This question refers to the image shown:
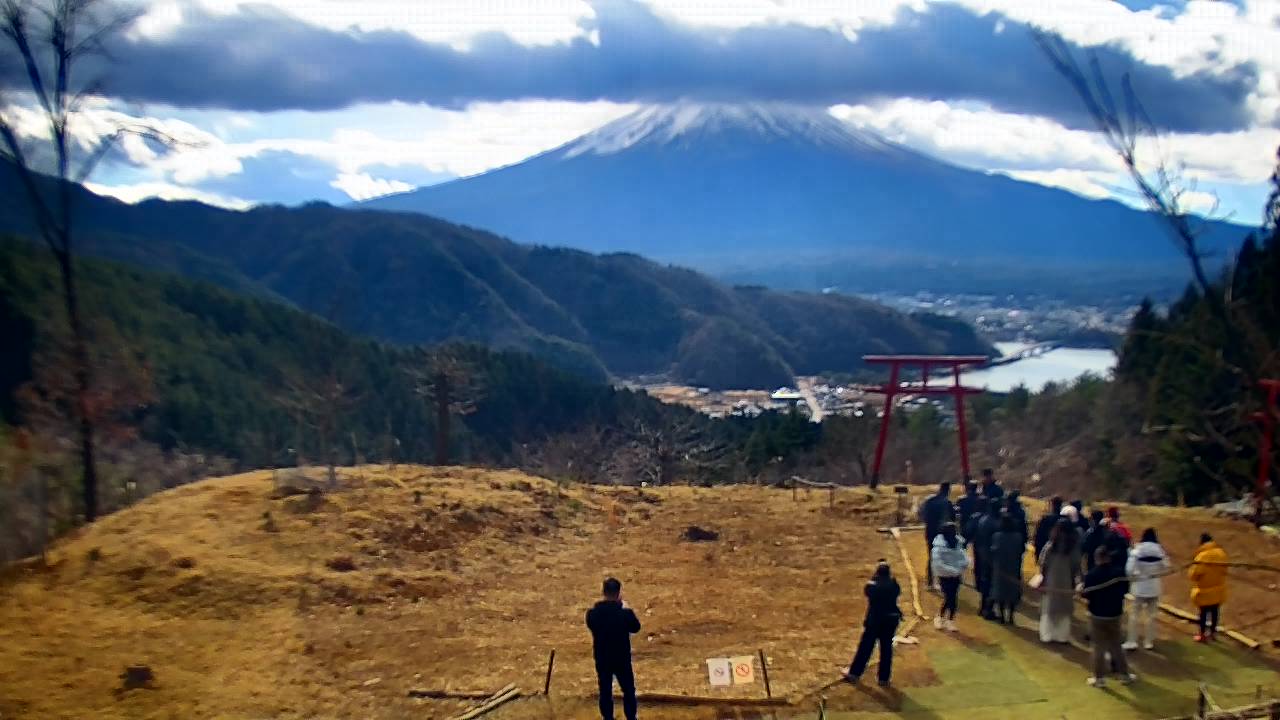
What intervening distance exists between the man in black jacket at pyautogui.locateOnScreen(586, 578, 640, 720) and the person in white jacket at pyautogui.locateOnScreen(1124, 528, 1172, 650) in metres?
4.71

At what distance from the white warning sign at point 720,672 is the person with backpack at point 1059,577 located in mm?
3331

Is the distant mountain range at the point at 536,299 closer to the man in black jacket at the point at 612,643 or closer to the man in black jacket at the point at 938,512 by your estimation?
the man in black jacket at the point at 938,512

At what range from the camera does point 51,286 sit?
1941 inches

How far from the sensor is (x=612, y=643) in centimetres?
762

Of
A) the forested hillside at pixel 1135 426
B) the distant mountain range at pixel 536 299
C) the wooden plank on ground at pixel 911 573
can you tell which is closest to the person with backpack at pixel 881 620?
the wooden plank on ground at pixel 911 573

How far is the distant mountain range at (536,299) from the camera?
98.8 metres

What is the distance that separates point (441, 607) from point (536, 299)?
3931 inches

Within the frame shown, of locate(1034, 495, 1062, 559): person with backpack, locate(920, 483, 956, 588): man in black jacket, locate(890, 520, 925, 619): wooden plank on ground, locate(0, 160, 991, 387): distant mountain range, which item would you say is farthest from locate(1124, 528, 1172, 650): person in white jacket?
locate(0, 160, 991, 387): distant mountain range

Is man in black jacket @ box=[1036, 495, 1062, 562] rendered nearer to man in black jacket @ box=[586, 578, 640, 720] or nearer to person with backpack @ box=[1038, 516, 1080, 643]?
person with backpack @ box=[1038, 516, 1080, 643]

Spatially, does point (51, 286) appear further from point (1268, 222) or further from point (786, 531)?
point (1268, 222)

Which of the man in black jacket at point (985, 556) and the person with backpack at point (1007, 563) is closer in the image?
the person with backpack at point (1007, 563)

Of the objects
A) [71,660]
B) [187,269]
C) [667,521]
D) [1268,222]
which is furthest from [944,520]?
[187,269]

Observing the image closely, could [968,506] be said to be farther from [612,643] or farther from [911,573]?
[612,643]

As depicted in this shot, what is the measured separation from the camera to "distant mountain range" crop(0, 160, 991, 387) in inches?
3890
